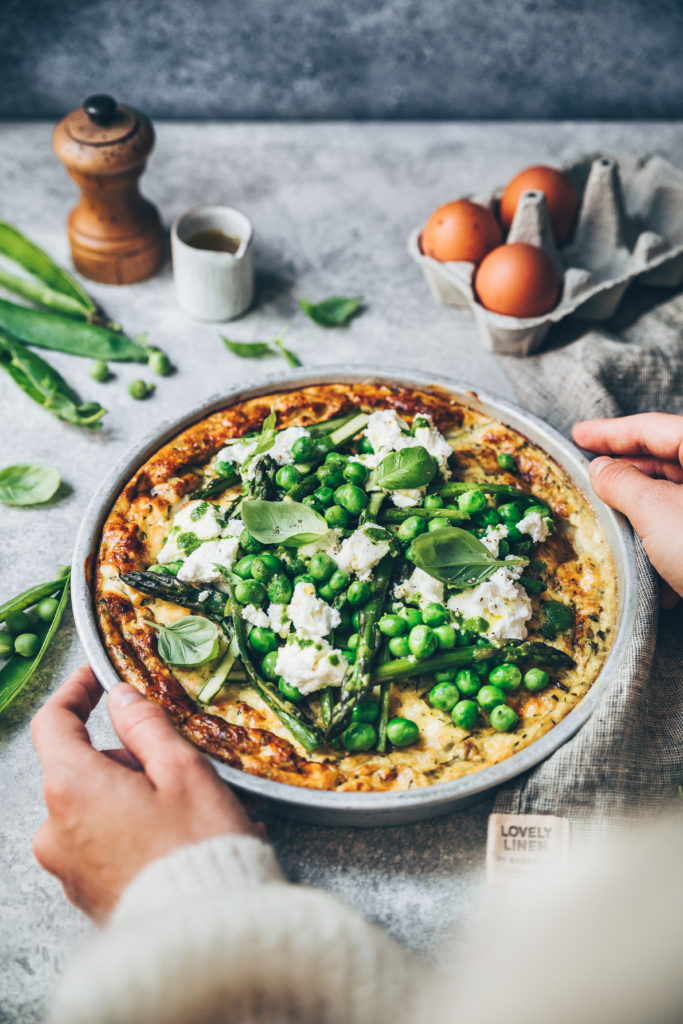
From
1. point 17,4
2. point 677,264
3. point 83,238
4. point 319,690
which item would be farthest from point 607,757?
point 17,4

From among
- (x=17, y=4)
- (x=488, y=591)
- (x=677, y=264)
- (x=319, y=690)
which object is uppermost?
(x=17, y=4)

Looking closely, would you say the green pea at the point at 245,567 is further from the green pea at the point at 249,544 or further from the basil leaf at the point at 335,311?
the basil leaf at the point at 335,311

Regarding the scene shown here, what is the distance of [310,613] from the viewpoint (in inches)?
143

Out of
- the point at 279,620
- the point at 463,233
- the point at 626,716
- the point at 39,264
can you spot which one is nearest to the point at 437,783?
the point at 626,716

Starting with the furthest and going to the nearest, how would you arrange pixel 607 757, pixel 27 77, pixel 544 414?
pixel 27 77 → pixel 544 414 → pixel 607 757

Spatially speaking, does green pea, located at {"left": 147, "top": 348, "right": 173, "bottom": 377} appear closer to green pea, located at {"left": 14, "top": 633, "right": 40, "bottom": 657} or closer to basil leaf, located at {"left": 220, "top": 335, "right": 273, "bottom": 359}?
basil leaf, located at {"left": 220, "top": 335, "right": 273, "bottom": 359}

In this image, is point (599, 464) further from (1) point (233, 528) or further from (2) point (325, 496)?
(1) point (233, 528)

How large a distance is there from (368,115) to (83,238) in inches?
116

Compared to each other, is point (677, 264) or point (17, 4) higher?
point (17, 4)

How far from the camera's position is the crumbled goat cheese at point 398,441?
4.23 meters

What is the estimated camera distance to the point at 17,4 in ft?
20.4

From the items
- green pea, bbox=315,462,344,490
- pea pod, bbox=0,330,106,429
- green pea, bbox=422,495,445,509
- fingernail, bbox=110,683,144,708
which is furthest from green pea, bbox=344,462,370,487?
pea pod, bbox=0,330,106,429

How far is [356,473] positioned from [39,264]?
9.80 ft

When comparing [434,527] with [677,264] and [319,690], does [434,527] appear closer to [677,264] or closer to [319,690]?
[319,690]
